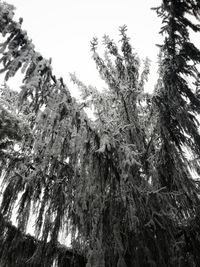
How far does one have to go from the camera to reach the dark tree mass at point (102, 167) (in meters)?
1.96

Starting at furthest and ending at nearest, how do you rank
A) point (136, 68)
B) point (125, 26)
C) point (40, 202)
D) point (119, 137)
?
point (125, 26), point (136, 68), point (40, 202), point (119, 137)

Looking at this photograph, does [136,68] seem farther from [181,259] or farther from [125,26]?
[181,259]

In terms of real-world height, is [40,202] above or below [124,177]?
above

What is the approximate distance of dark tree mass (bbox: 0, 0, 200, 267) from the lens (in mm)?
1962

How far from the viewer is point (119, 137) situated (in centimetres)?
214

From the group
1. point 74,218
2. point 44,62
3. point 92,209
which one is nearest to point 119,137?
point 92,209

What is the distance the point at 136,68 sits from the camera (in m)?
5.12

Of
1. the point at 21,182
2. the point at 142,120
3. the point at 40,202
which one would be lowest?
the point at 40,202

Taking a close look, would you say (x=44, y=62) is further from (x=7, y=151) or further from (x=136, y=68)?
(x=136, y=68)

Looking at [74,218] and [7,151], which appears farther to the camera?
[7,151]

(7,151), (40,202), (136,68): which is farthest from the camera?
(136,68)

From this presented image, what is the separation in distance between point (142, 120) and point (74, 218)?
196 centimetres

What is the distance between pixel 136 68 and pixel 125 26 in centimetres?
115

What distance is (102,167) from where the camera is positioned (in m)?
2.00
